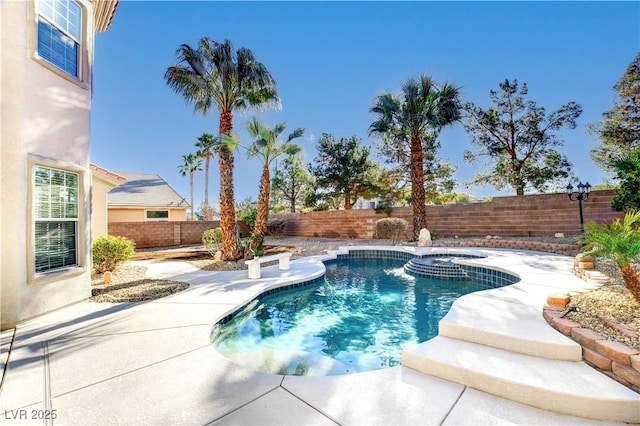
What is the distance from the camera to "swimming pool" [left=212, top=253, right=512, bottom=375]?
143 inches

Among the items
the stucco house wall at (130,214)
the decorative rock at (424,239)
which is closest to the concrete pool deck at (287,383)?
the decorative rock at (424,239)

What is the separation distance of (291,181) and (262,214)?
16.3 metres

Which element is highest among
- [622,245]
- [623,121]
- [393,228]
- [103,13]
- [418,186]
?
[103,13]

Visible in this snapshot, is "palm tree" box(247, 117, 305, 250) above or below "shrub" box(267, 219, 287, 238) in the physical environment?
above

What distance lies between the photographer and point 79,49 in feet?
18.1

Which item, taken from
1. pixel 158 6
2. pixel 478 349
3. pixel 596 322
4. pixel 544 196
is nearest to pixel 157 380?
pixel 478 349

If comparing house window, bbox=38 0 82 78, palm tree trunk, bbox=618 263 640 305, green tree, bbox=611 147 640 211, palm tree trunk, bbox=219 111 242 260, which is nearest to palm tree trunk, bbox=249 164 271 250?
palm tree trunk, bbox=219 111 242 260

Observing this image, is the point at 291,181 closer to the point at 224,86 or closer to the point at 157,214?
the point at 157,214

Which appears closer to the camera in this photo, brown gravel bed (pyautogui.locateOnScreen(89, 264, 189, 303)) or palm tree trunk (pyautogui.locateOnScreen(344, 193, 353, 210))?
brown gravel bed (pyautogui.locateOnScreen(89, 264, 189, 303))

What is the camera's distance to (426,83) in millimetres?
12484

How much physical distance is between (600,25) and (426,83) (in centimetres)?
657

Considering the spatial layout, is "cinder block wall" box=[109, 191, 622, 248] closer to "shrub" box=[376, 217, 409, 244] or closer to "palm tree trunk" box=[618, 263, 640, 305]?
"shrub" box=[376, 217, 409, 244]

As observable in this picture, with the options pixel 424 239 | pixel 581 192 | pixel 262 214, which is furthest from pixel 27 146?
pixel 581 192

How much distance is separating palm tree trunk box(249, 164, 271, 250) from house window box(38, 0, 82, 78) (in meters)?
6.66
